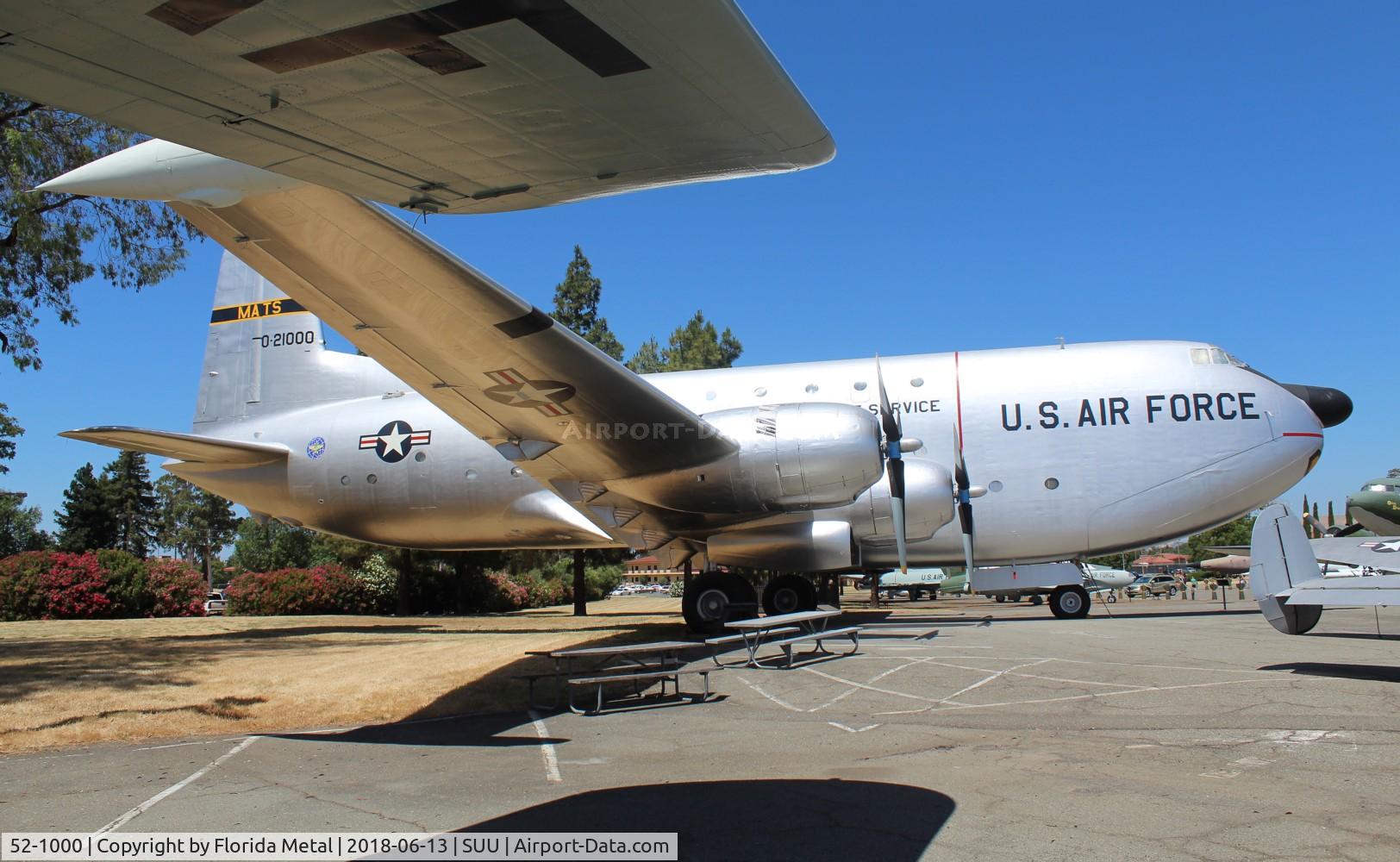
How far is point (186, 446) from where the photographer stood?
16.1 metres

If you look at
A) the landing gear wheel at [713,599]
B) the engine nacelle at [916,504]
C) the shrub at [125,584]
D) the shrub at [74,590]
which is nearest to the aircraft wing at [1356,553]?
the engine nacelle at [916,504]

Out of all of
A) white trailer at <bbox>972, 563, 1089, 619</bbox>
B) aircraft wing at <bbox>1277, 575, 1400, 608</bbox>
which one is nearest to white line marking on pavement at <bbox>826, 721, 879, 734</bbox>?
aircraft wing at <bbox>1277, 575, 1400, 608</bbox>

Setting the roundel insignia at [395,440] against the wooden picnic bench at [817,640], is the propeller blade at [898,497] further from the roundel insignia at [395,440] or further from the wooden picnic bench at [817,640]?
the roundel insignia at [395,440]

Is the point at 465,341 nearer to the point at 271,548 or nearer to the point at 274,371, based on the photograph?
the point at 274,371

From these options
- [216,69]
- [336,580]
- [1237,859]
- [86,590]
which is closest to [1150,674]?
[1237,859]

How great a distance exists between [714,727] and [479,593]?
977 inches

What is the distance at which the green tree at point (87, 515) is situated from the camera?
6956cm

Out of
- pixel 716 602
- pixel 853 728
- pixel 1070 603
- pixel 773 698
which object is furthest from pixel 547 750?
pixel 1070 603

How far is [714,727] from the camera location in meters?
7.41

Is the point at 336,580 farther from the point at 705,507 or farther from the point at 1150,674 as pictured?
the point at 1150,674

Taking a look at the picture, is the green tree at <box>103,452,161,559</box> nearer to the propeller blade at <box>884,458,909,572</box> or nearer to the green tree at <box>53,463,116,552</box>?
the green tree at <box>53,463,116,552</box>

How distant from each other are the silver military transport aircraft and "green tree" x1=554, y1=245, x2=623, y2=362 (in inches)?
692

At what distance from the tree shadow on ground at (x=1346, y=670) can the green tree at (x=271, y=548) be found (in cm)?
4792

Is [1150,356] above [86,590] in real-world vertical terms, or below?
above
